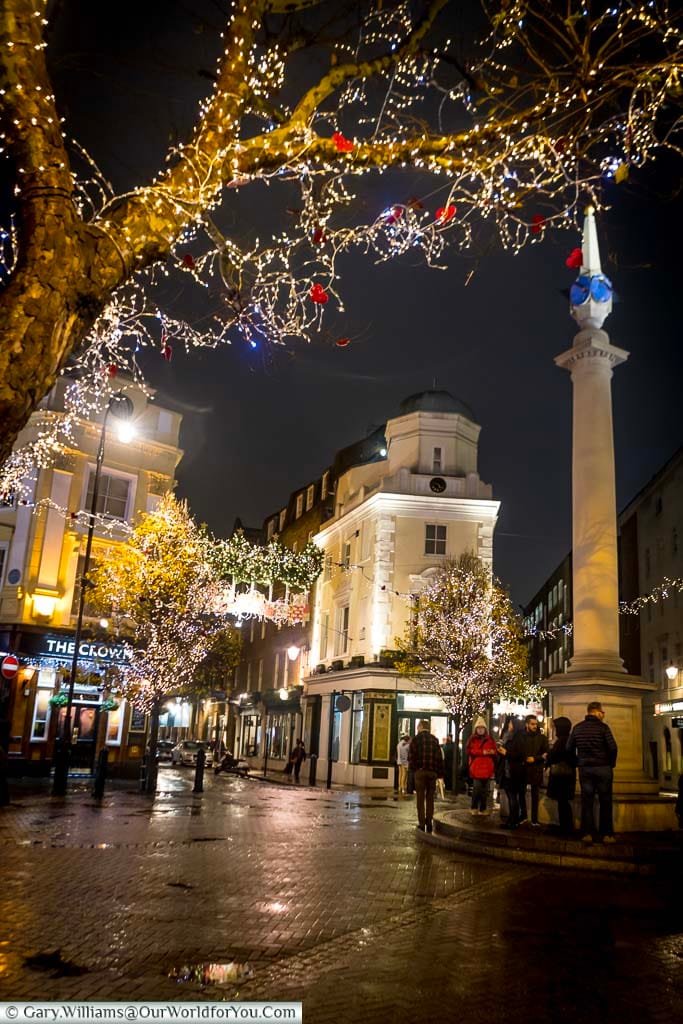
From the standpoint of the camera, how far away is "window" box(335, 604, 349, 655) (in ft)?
123

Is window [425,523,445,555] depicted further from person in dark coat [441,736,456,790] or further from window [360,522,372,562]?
person in dark coat [441,736,456,790]

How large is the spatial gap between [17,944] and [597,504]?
467 inches

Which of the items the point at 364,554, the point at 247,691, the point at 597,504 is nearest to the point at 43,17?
the point at 597,504

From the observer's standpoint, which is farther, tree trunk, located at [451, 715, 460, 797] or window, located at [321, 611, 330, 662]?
window, located at [321, 611, 330, 662]

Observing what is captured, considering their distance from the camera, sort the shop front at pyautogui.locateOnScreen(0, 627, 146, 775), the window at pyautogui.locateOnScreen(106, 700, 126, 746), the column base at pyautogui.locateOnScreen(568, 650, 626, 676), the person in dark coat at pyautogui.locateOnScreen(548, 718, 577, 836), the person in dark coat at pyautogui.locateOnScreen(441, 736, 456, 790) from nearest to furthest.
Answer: the person in dark coat at pyautogui.locateOnScreen(548, 718, 577, 836)
the column base at pyautogui.locateOnScreen(568, 650, 626, 676)
the shop front at pyautogui.locateOnScreen(0, 627, 146, 775)
the window at pyautogui.locateOnScreen(106, 700, 126, 746)
the person in dark coat at pyautogui.locateOnScreen(441, 736, 456, 790)

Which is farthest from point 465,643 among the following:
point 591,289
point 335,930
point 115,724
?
point 335,930

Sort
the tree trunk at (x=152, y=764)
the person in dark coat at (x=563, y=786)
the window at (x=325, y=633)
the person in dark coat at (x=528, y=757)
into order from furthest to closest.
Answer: the window at (x=325, y=633)
the tree trunk at (x=152, y=764)
the person in dark coat at (x=528, y=757)
the person in dark coat at (x=563, y=786)

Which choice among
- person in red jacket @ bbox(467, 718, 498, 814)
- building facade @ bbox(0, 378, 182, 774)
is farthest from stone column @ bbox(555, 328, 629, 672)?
building facade @ bbox(0, 378, 182, 774)

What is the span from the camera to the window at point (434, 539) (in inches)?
1366

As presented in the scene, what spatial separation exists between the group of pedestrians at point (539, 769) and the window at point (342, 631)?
71.2ft

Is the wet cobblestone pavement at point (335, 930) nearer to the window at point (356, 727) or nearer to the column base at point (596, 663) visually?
the column base at point (596, 663)

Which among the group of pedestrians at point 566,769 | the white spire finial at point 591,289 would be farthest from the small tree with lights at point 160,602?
the white spire finial at point 591,289

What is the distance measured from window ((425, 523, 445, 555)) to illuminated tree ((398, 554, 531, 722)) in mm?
2139

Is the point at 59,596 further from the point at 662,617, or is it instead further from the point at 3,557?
the point at 662,617
